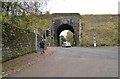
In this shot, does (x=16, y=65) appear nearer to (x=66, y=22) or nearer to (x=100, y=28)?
(x=66, y=22)

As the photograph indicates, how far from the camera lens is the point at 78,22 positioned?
245ft

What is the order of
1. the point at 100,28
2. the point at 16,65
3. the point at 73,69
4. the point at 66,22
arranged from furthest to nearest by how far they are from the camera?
the point at 100,28
the point at 66,22
the point at 16,65
the point at 73,69

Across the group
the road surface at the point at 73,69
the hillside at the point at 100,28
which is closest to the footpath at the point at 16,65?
the road surface at the point at 73,69

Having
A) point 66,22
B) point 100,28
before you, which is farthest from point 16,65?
point 100,28

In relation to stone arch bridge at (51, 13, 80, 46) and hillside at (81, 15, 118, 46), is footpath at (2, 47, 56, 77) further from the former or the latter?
stone arch bridge at (51, 13, 80, 46)

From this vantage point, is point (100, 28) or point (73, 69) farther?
point (100, 28)

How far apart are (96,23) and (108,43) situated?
1759 cm

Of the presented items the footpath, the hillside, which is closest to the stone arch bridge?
the hillside

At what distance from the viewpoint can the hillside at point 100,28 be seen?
69062 mm

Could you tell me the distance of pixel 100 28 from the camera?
253 feet

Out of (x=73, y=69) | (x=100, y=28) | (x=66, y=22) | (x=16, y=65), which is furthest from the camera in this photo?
(x=100, y=28)

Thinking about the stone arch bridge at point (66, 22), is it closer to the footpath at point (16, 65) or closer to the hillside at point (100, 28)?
the hillside at point (100, 28)

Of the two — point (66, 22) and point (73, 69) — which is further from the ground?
point (66, 22)

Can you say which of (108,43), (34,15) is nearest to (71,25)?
(108,43)
